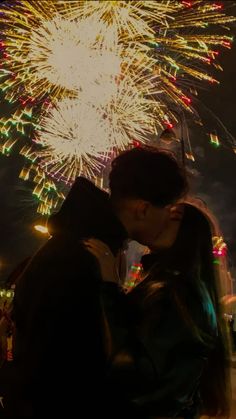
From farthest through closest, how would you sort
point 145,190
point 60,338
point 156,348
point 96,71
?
point 96,71, point 145,190, point 156,348, point 60,338

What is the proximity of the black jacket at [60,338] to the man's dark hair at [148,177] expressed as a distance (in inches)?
16.9

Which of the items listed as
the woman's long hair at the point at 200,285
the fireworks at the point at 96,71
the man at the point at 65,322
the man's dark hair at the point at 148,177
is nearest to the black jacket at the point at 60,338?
the man at the point at 65,322

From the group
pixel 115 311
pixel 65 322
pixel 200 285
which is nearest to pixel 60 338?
pixel 65 322

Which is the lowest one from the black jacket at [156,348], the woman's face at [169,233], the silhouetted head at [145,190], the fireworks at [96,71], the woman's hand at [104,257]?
the black jacket at [156,348]

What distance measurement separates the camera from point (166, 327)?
166 centimetres

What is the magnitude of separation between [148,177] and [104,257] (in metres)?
0.49

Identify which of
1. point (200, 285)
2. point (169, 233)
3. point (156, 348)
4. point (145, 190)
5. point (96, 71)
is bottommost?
point (156, 348)

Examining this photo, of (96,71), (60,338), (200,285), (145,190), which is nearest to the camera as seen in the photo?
(60,338)

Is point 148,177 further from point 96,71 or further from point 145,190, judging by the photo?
point 96,71

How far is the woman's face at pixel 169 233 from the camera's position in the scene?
208cm

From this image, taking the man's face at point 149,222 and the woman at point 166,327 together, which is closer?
the woman at point 166,327

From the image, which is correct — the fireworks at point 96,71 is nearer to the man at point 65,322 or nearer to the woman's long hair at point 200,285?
the woman's long hair at point 200,285

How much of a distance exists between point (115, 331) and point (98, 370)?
15 centimetres

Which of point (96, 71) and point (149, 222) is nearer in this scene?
point (149, 222)
